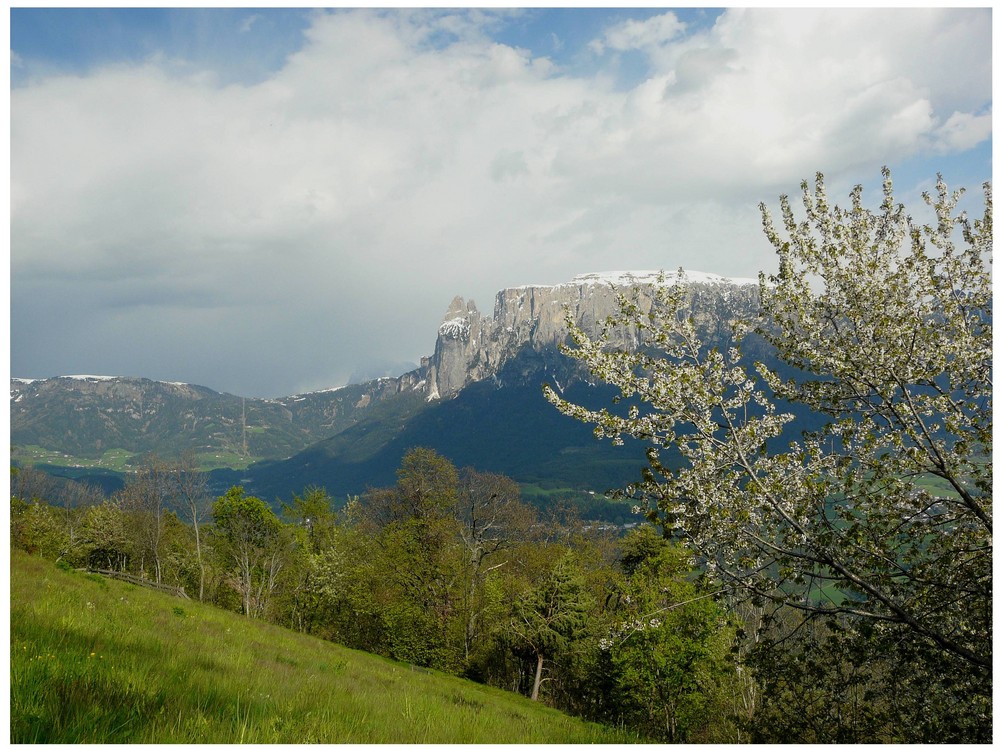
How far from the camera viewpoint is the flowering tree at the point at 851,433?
7715 mm

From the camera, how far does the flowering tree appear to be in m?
7.71

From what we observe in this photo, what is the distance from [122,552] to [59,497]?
176 feet

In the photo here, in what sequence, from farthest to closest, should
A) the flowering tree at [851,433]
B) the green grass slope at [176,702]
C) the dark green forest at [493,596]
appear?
1. the dark green forest at [493,596]
2. the flowering tree at [851,433]
3. the green grass slope at [176,702]

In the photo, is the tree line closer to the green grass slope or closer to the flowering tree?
the flowering tree

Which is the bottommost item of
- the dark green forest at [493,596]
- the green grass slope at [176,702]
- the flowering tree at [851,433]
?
the dark green forest at [493,596]

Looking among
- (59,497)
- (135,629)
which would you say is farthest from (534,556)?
(59,497)

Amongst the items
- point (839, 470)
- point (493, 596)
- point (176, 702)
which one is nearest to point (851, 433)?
point (839, 470)

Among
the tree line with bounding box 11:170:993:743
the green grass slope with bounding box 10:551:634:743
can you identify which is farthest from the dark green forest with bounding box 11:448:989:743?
the green grass slope with bounding box 10:551:634:743

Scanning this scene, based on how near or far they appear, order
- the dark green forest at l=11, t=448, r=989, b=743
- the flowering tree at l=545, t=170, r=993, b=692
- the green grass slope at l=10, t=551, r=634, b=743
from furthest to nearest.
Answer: the dark green forest at l=11, t=448, r=989, b=743, the flowering tree at l=545, t=170, r=993, b=692, the green grass slope at l=10, t=551, r=634, b=743

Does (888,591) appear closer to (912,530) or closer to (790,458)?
(912,530)

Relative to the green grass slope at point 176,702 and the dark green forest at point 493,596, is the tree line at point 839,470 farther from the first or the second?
the green grass slope at point 176,702

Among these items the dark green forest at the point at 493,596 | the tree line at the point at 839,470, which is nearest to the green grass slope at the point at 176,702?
the tree line at the point at 839,470

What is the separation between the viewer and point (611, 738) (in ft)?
26.4

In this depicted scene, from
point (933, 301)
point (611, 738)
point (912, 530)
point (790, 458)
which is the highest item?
point (933, 301)
